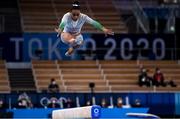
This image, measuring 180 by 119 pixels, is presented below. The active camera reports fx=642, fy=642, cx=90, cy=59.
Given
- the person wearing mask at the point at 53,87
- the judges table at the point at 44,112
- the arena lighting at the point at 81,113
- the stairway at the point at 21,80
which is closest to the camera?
the arena lighting at the point at 81,113

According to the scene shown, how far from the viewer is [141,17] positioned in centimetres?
2950

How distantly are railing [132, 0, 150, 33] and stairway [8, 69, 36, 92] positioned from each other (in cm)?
565

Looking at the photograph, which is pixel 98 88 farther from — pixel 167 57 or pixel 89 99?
pixel 167 57

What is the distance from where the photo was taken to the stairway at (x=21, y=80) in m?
26.6

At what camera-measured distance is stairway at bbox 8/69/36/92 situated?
87.2 ft

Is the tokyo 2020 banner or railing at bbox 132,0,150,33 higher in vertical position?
railing at bbox 132,0,150,33

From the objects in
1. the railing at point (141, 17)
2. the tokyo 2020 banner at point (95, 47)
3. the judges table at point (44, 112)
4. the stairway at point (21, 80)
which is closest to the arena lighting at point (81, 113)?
the judges table at point (44, 112)

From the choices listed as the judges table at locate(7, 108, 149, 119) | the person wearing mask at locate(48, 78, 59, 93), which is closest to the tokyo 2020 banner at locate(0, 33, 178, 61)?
the person wearing mask at locate(48, 78, 59, 93)

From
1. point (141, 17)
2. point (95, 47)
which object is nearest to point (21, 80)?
point (95, 47)

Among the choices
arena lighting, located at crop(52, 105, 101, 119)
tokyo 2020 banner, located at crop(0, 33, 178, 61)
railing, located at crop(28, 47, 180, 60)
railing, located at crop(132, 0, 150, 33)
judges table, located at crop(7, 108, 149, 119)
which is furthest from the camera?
railing, located at crop(132, 0, 150, 33)

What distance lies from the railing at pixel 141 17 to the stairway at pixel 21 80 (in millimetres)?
5646

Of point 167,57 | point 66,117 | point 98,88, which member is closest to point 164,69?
point 167,57

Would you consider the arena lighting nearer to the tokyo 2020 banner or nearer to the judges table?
the judges table

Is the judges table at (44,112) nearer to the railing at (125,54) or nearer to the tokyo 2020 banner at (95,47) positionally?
the tokyo 2020 banner at (95,47)
